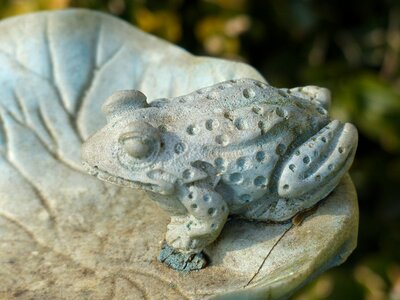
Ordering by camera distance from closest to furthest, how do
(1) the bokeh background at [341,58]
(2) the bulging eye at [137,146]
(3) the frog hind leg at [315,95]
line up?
1. (2) the bulging eye at [137,146]
2. (3) the frog hind leg at [315,95]
3. (1) the bokeh background at [341,58]

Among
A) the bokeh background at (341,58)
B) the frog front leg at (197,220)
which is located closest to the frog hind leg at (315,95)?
the frog front leg at (197,220)

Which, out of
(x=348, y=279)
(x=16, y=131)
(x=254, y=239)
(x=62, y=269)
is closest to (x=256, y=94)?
(x=254, y=239)

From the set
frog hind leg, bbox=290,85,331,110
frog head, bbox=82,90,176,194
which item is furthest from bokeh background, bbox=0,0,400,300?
frog head, bbox=82,90,176,194

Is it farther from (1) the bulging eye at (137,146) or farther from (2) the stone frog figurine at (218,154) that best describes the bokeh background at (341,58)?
(1) the bulging eye at (137,146)

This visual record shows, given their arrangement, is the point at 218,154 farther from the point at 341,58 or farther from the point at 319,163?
the point at 341,58

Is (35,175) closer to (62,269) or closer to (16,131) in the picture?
(16,131)

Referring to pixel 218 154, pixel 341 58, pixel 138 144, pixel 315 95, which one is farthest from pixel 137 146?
pixel 341 58

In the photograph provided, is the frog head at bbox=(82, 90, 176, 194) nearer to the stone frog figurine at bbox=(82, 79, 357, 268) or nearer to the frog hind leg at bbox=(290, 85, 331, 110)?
the stone frog figurine at bbox=(82, 79, 357, 268)
